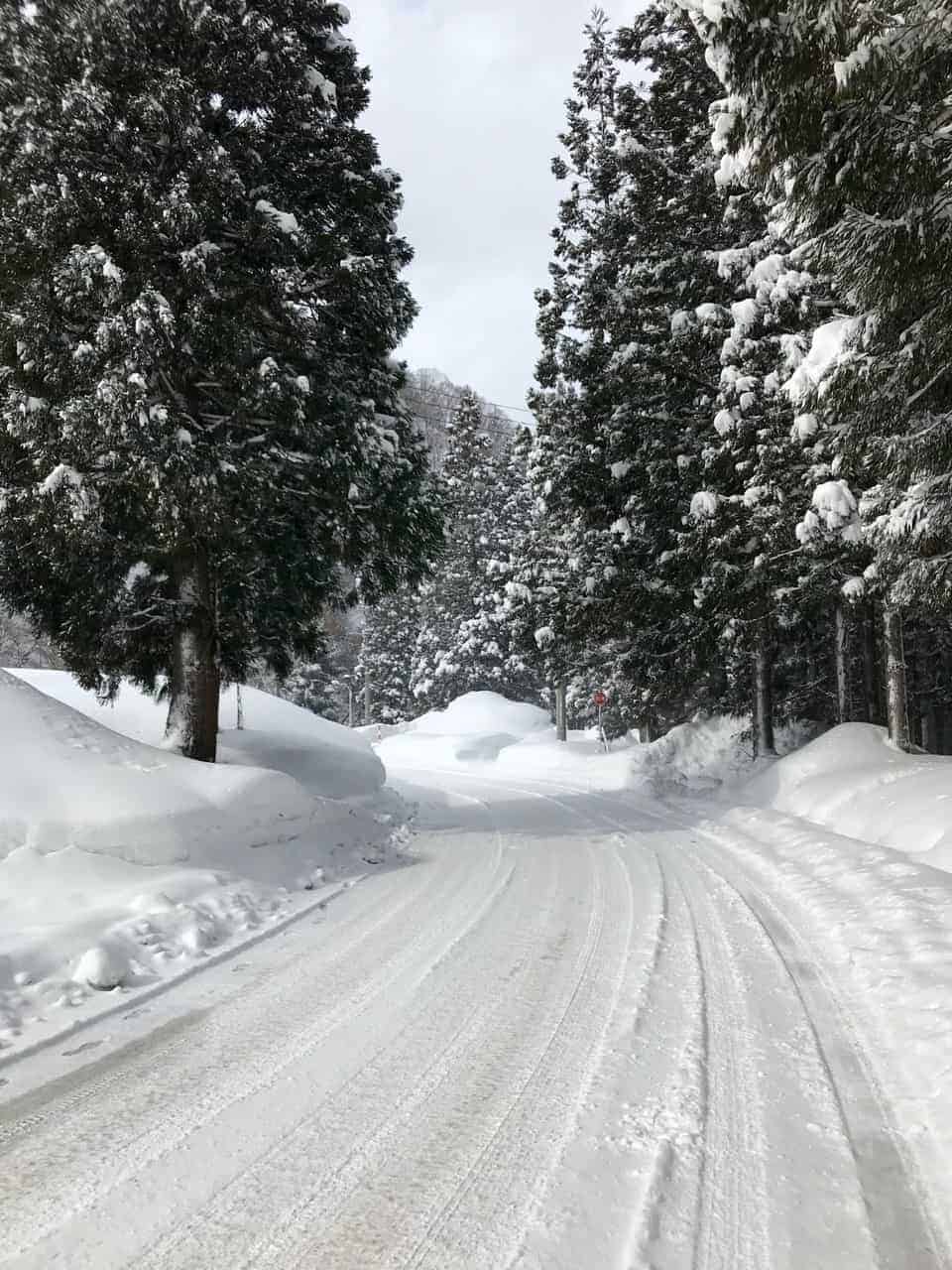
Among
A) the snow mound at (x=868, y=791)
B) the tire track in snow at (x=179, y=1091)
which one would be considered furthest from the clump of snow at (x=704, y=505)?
the tire track in snow at (x=179, y=1091)

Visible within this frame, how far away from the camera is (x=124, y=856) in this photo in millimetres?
6020

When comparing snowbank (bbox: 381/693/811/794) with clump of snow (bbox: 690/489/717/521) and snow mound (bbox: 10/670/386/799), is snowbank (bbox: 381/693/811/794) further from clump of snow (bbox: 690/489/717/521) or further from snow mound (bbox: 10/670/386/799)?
snow mound (bbox: 10/670/386/799)

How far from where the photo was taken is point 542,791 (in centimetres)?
1697

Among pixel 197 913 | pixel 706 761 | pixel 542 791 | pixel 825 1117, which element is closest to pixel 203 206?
pixel 197 913

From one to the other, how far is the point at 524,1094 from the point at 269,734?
33.0 feet

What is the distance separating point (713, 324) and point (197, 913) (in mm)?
11430

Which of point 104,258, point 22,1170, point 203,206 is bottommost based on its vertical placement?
point 22,1170

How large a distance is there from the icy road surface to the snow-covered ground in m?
0.01

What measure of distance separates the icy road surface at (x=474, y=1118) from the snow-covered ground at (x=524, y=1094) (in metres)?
0.01

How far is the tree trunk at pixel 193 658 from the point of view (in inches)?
355

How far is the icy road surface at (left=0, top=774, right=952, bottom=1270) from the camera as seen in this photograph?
2246mm

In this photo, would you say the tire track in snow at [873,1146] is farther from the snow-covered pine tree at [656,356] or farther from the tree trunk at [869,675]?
the tree trunk at [869,675]

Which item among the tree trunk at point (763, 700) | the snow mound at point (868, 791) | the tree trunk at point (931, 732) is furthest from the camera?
the tree trunk at point (931, 732)

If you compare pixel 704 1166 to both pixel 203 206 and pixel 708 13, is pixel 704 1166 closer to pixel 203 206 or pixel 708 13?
pixel 708 13
